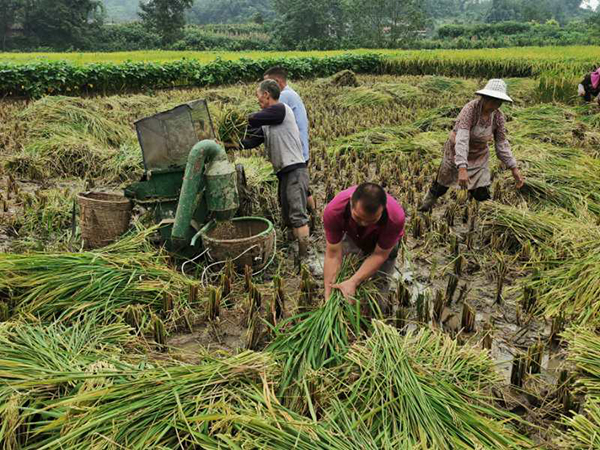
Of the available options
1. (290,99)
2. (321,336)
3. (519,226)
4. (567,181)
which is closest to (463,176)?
(519,226)

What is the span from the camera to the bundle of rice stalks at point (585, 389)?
177cm

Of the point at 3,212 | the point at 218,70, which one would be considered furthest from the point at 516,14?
the point at 3,212

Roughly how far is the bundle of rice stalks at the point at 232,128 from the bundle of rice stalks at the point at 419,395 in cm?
232

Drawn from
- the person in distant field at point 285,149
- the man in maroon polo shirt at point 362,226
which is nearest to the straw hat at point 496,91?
the person in distant field at point 285,149

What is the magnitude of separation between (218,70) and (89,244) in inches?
475

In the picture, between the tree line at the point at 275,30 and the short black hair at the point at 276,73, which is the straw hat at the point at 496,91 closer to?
the short black hair at the point at 276,73

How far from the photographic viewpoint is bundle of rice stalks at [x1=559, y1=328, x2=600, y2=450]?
69.9 inches

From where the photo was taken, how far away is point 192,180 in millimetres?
3211

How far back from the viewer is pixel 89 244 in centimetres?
374

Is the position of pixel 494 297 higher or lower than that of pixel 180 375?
lower

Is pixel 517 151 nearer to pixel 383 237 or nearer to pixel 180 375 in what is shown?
pixel 383 237

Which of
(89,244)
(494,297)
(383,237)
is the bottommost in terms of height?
(494,297)

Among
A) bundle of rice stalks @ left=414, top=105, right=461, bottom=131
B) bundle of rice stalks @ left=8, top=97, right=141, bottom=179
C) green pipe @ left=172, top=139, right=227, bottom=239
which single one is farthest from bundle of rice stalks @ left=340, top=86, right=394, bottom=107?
green pipe @ left=172, top=139, right=227, bottom=239

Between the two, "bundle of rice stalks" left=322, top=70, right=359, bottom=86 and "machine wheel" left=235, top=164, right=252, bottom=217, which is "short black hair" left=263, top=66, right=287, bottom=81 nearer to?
"machine wheel" left=235, top=164, right=252, bottom=217
